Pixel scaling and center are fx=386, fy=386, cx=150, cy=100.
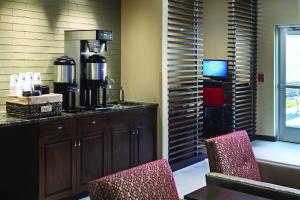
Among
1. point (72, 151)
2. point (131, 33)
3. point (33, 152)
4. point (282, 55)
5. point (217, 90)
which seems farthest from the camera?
point (282, 55)

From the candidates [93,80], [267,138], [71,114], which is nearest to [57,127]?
[71,114]

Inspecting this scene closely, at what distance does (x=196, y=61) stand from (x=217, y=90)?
141cm

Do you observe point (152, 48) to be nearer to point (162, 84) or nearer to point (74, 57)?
point (162, 84)

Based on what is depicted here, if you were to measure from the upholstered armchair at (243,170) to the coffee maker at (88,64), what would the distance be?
6.42 feet

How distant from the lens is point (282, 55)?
716 cm

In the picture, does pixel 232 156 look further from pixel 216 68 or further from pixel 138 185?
pixel 216 68

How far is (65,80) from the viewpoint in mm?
4188

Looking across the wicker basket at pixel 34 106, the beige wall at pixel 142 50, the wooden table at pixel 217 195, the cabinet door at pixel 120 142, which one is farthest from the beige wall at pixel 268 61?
the wooden table at pixel 217 195

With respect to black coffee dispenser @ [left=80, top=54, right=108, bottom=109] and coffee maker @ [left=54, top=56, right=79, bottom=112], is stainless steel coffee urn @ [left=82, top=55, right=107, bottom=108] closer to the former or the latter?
black coffee dispenser @ [left=80, top=54, right=108, bottom=109]

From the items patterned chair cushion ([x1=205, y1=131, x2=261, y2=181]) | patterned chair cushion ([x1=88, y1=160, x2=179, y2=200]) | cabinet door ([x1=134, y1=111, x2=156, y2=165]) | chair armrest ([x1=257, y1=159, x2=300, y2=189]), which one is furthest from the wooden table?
cabinet door ([x1=134, y1=111, x2=156, y2=165])

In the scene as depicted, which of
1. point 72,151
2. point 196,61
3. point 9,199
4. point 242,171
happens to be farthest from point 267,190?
point 196,61

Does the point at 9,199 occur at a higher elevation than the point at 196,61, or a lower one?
lower

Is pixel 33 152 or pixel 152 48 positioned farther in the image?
pixel 152 48

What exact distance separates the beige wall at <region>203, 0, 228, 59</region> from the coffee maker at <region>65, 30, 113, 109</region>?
362cm
